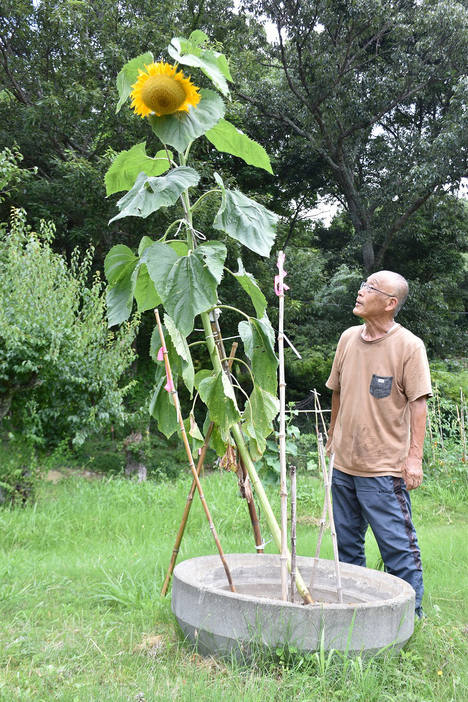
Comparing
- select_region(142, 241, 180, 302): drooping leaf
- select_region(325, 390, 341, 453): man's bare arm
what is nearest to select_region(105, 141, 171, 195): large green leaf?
select_region(142, 241, 180, 302): drooping leaf

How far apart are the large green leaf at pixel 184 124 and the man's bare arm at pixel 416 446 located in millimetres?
1372

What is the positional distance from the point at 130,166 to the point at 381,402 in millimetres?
1433

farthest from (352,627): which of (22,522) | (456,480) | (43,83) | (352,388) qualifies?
(43,83)

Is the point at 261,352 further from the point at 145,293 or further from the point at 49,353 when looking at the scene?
the point at 49,353

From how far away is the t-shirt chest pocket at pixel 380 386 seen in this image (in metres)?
2.52

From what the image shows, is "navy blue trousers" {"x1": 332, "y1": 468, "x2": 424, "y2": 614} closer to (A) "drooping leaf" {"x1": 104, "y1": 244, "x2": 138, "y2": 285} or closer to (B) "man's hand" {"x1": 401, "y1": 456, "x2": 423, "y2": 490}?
(B) "man's hand" {"x1": 401, "y1": 456, "x2": 423, "y2": 490}

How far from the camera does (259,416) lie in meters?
2.33

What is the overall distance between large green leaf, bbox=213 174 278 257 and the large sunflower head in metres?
0.29

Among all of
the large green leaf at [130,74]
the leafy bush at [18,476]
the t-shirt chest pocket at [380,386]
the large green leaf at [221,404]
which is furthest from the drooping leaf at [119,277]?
the leafy bush at [18,476]

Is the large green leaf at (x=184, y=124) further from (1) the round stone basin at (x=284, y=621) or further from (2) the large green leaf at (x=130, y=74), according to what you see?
(1) the round stone basin at (x=284, y=621)

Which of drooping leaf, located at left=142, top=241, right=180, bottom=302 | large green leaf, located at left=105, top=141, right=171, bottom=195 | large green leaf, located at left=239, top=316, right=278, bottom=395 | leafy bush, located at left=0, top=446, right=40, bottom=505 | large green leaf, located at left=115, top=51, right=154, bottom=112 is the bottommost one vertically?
leafy bush, located at left=0, top=446, right=40, bottom=505

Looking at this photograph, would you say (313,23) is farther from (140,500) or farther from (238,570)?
(238,570)

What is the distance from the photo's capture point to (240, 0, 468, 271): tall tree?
1016 cm

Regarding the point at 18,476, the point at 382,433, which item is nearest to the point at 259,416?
the point at 382,433
